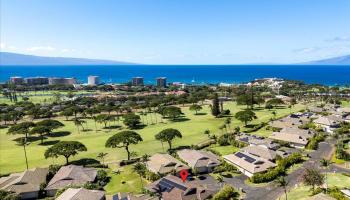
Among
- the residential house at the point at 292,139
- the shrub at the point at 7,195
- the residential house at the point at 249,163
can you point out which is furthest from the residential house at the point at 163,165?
the residential house at the point at 292,139

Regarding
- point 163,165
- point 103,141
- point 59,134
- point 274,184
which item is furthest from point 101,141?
point 274,184

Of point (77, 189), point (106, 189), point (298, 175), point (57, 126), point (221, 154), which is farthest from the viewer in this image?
point (57, 126)

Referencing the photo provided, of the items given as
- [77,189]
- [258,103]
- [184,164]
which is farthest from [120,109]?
[77,189]

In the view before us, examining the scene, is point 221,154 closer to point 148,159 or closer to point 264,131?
point 148,159

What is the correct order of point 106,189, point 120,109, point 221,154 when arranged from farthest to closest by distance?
point 120,109 → point 221,154 → point 106,189

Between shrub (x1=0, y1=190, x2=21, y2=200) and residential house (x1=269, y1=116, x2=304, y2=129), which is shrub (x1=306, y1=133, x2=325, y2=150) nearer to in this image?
residential house (x1=269, y1=116, x2=304, y2=129)

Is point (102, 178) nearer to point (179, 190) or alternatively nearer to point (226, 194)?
point (179, 190)

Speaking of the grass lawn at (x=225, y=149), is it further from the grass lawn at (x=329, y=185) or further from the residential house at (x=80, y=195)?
the residential house at (x=80, y=195)
